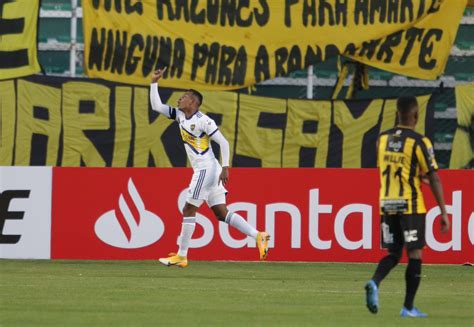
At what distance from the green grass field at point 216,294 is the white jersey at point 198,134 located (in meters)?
1.32

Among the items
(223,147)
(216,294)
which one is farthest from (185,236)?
(216,294)

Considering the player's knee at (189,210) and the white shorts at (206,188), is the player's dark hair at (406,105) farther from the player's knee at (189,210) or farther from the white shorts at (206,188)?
the player's knee at (189,210)

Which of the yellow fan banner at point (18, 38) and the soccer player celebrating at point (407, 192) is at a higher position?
the yellow fan banner at point (18, 38)

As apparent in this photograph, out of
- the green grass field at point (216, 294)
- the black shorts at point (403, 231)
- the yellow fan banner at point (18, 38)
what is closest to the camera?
the green grass field at point (216, 294)

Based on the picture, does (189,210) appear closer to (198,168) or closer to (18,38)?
(198,168)

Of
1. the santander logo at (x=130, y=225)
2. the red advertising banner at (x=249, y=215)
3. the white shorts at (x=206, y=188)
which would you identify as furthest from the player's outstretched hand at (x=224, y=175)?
the santander logo at (x=130, y=225)

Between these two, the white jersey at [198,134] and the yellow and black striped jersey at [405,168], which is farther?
the white jersey at [198,134]

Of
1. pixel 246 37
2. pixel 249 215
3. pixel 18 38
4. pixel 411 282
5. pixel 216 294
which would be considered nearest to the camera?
pixel 411 282

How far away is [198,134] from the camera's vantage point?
1498cm

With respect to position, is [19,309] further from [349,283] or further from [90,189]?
[90,189]

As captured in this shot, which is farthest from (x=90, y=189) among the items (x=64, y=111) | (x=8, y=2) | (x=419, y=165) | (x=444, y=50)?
(x=419, y=165)

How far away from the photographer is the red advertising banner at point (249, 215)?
16.6m

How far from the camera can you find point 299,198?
55.1ft

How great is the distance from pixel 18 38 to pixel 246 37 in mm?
3372
